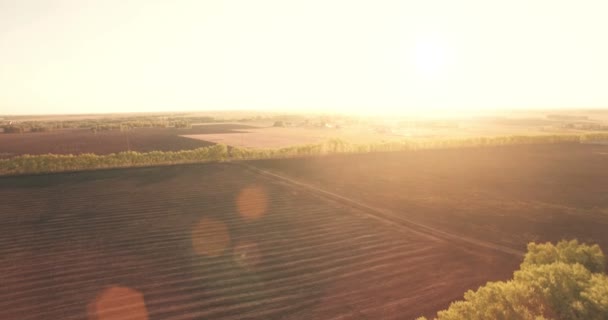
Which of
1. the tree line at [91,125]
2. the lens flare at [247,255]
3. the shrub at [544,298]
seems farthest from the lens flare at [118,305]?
the tree line at [91,125]

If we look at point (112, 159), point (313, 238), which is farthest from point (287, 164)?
point (313, 238)

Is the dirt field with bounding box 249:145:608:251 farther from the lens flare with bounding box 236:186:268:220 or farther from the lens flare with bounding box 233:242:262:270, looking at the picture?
the lens flare with bounding box 233:242:262:270

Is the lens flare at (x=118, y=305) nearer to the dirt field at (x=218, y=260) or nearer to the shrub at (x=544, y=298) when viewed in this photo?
the dirt field at (x=218, y=260)

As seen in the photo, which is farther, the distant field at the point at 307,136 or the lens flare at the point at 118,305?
the distant field at the point at 307,136

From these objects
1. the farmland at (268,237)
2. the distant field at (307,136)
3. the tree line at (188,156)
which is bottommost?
the distant field at (307,136)

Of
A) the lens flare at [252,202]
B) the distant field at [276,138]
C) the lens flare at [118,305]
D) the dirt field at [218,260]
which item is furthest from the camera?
the distant field at [276,138]

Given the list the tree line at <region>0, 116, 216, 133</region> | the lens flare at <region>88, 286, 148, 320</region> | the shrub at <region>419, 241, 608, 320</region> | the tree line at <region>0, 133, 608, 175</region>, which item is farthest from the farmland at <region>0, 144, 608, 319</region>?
the tree line at <region>0, 116, 216, 133</region>

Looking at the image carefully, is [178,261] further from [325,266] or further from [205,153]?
[205,153]
